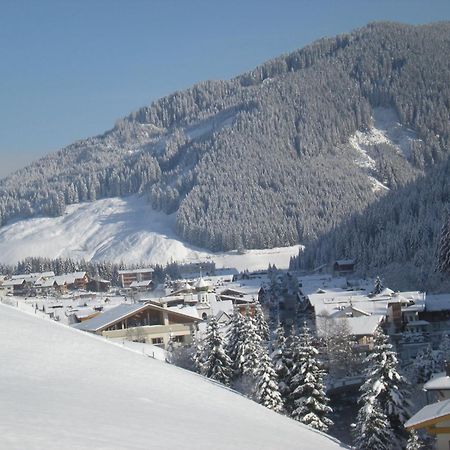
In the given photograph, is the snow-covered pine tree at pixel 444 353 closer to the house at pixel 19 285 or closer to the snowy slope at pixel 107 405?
the snowy slope at pixel 107 405

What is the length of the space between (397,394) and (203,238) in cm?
15062

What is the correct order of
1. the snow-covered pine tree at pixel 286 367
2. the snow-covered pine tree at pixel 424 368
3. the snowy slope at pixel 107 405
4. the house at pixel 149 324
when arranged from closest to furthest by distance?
the snowy slope at pixel 107 405 < the snow-covered pine tree at pixel 286 367 < the snow-covered pine tree at pixel 424 368 < the house at pixel 149 324

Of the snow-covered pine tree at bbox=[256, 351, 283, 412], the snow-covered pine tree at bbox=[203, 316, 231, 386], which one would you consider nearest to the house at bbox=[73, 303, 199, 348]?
the snow-covered pine tree at bbox=[203, 316, 231, 386]

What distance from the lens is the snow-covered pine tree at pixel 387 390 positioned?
60.2ft

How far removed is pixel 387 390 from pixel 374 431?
1.29 meters

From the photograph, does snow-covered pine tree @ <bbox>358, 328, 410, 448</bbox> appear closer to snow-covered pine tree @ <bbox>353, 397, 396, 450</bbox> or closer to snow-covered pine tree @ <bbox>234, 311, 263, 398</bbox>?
snow-covered pine tree @ <bbox>353, 397, 396, 450</bbox>

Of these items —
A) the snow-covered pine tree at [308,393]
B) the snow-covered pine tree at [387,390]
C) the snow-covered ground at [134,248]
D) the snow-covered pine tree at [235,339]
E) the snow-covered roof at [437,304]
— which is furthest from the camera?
the snow-covered ground at [134,248]

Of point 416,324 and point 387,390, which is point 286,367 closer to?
point 387,390

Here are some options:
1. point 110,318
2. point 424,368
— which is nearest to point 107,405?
point 424,368

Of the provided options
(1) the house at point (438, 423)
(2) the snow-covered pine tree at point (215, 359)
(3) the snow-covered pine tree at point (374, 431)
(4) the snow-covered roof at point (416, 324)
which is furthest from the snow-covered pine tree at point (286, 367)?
(4) the snow-covered roof at point (416, 324)

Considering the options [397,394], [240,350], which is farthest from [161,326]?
[397,394]

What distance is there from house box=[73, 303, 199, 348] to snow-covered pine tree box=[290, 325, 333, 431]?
21.0 meters

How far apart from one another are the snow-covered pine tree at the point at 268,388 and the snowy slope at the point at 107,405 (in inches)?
282

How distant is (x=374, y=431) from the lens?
17.8m
